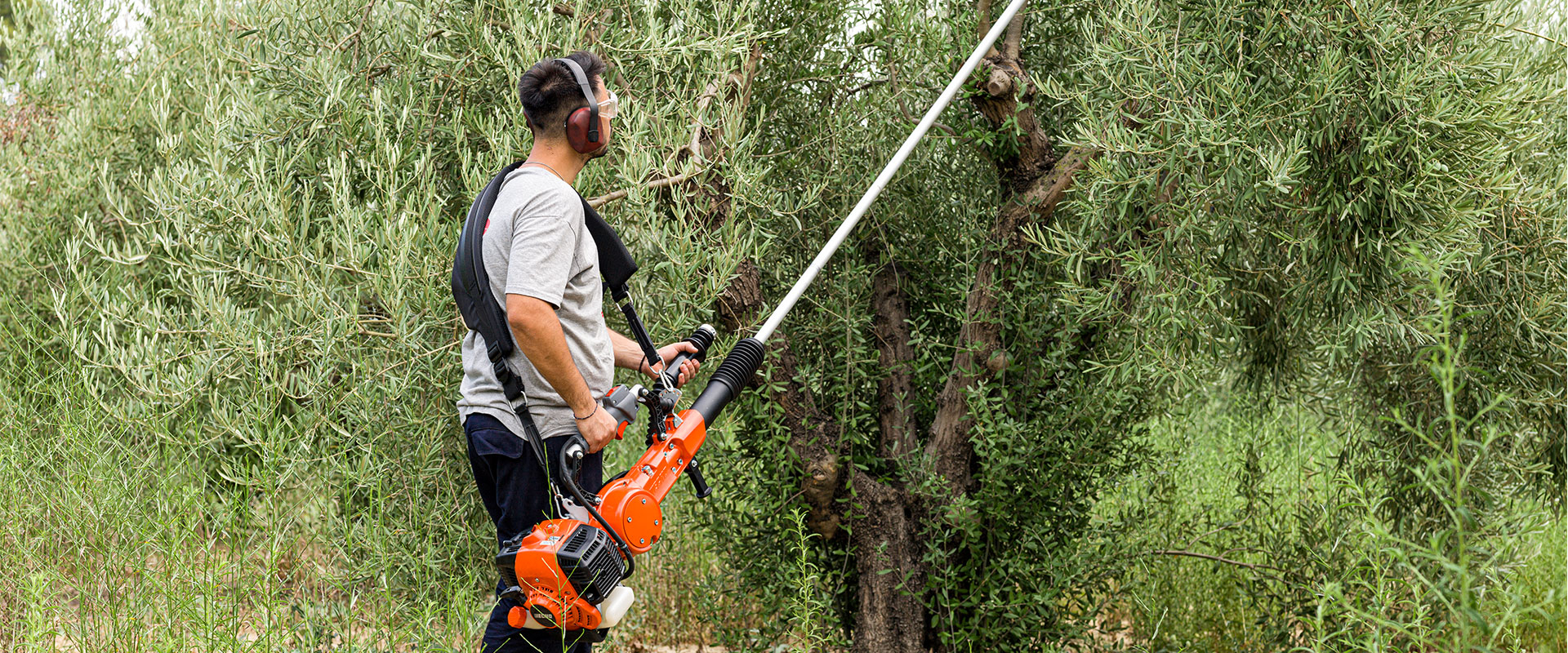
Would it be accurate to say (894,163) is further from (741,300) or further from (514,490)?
(514,490)

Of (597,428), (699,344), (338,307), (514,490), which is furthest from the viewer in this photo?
(338,307)

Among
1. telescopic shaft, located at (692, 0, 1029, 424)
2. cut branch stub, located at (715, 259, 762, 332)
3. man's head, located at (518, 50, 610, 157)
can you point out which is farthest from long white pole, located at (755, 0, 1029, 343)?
man's head, located at (518, 50, 610, 157)

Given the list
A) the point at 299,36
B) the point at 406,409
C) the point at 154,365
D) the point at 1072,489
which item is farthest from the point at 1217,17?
the point at 154,365

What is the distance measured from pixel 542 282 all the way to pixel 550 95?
A: 1.92 feet

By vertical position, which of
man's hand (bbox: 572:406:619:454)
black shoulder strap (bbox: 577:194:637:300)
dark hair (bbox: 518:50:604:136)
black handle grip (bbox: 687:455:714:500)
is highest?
dark hair (bbox: 518:50:604:136)

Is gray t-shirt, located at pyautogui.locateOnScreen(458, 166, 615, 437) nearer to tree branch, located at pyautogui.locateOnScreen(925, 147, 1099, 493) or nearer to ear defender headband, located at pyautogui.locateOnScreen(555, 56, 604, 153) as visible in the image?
ear defender headband, located at pyautogui.locateOnScreen(555, 56, 604, 153)

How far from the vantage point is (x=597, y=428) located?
8.69ft

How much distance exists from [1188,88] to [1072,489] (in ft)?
5.52

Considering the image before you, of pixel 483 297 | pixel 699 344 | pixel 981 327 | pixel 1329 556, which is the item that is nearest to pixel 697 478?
pixel 699 344

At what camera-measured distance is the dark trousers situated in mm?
2750

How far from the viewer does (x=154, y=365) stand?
A: 3.39 meters

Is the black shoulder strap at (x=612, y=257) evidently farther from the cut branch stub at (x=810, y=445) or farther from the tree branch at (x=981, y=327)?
the tree branch at (x=981, y=327)

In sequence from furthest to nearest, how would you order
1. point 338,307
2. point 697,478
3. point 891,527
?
point 891,527 → point 338,307 → point 697,478

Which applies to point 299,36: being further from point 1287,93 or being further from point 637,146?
point 1287,93
